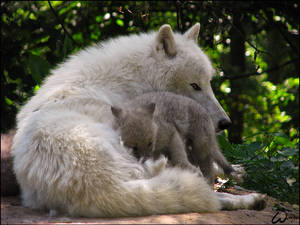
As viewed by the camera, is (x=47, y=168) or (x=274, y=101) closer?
(x=47, y=168)

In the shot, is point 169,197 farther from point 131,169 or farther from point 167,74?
point 167,74

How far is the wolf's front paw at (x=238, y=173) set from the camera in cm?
474

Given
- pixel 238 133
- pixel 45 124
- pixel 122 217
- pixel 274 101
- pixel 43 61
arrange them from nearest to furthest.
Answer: pixel 122 217 < pixel 45 124 < pixel 43 61 < pixel 274 101 < pixel 238 133

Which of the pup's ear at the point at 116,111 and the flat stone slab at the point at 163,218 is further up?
the pup's ear at the point at 116,111

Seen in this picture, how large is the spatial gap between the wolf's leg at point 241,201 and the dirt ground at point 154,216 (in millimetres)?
81

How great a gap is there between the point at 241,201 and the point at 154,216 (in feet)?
3.70

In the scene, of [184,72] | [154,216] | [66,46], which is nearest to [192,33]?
[184,72]

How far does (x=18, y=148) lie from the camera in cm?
378

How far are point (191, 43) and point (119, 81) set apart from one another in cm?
133

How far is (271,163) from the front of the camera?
4.86 m

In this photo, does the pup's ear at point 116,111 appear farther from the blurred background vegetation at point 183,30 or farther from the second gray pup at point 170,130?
the blurred background vegetation at point 183,30

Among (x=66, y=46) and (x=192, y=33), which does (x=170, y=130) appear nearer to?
(x=192, y=33)

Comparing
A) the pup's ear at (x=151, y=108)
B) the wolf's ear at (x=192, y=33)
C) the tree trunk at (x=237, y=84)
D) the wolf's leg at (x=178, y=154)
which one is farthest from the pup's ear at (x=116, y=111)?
the tree trunk at (x=237, y=84)

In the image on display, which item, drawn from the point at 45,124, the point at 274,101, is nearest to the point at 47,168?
the point at 45,124
